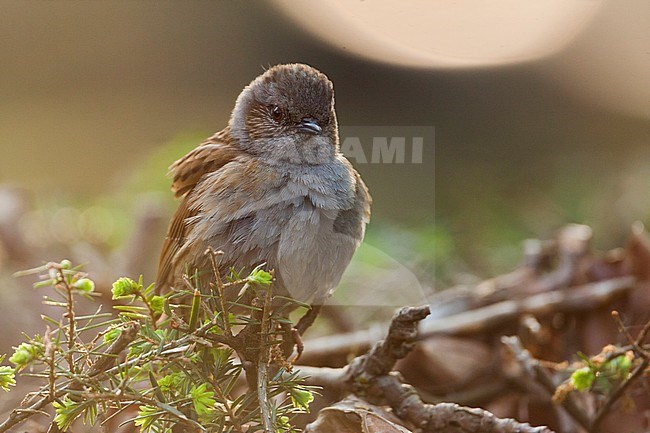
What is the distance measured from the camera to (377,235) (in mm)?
999

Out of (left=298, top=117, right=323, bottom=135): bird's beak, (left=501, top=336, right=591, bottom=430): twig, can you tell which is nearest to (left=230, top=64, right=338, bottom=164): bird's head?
(left=298, top=117, right=323, bottom=135): bird's beak

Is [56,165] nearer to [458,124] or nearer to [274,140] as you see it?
[274,140]

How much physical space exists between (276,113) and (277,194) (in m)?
0.12

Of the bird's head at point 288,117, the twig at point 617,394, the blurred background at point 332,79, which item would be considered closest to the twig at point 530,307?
the blurred background at point 332,79

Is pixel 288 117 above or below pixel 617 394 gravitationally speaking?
above

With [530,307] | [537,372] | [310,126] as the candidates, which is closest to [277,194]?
[310,126]

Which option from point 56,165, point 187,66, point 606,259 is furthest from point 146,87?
point 606,259

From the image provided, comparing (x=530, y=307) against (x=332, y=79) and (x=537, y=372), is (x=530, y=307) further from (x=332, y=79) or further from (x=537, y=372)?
(x=332, y=79)

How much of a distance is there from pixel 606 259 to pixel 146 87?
32.8 inches

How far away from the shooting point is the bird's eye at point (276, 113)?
0.95 metres

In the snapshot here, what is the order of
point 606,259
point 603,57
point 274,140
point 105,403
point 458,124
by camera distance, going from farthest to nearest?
point 606,259 → point 603,57 → point 458,124 → point 274,140 → point 105,403

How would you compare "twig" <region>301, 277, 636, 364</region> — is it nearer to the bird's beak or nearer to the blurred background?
the blurred background

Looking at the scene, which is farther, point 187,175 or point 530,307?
point 530,307

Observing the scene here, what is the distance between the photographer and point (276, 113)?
3.14 feet
